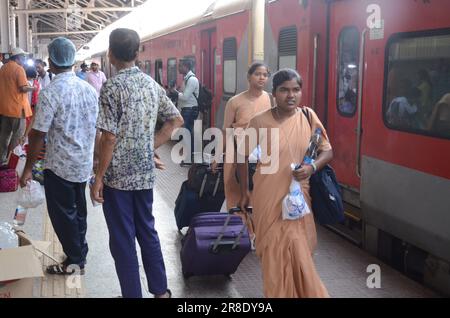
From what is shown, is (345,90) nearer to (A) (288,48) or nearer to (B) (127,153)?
(A) (288,48)

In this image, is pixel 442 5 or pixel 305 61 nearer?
pixel 442 5

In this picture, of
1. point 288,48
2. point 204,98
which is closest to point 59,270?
point 288,48

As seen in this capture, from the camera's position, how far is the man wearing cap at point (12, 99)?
7.62 metres

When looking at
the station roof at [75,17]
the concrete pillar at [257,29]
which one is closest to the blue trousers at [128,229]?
the concrete pillar at [257,29]

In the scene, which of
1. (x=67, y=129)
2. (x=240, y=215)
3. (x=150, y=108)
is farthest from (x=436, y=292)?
(x=67, y=129)

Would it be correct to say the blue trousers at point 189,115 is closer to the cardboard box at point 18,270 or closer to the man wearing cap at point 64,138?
the man wearing cap at point 64,138

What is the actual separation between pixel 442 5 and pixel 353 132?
1.58 metres

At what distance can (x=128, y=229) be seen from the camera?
3412 millimetres

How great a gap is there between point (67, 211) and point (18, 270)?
881 millimetres

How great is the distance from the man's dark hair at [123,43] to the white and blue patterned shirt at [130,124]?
0.09 meters

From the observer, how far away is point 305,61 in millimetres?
5871

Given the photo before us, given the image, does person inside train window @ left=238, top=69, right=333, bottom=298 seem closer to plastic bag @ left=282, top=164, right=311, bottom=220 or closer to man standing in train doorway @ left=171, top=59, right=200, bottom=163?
plastic bag @ left=282, top=164, right=311, bottom=220

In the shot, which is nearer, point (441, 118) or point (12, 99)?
point (441, 118)

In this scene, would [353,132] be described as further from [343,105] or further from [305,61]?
[305,61]
